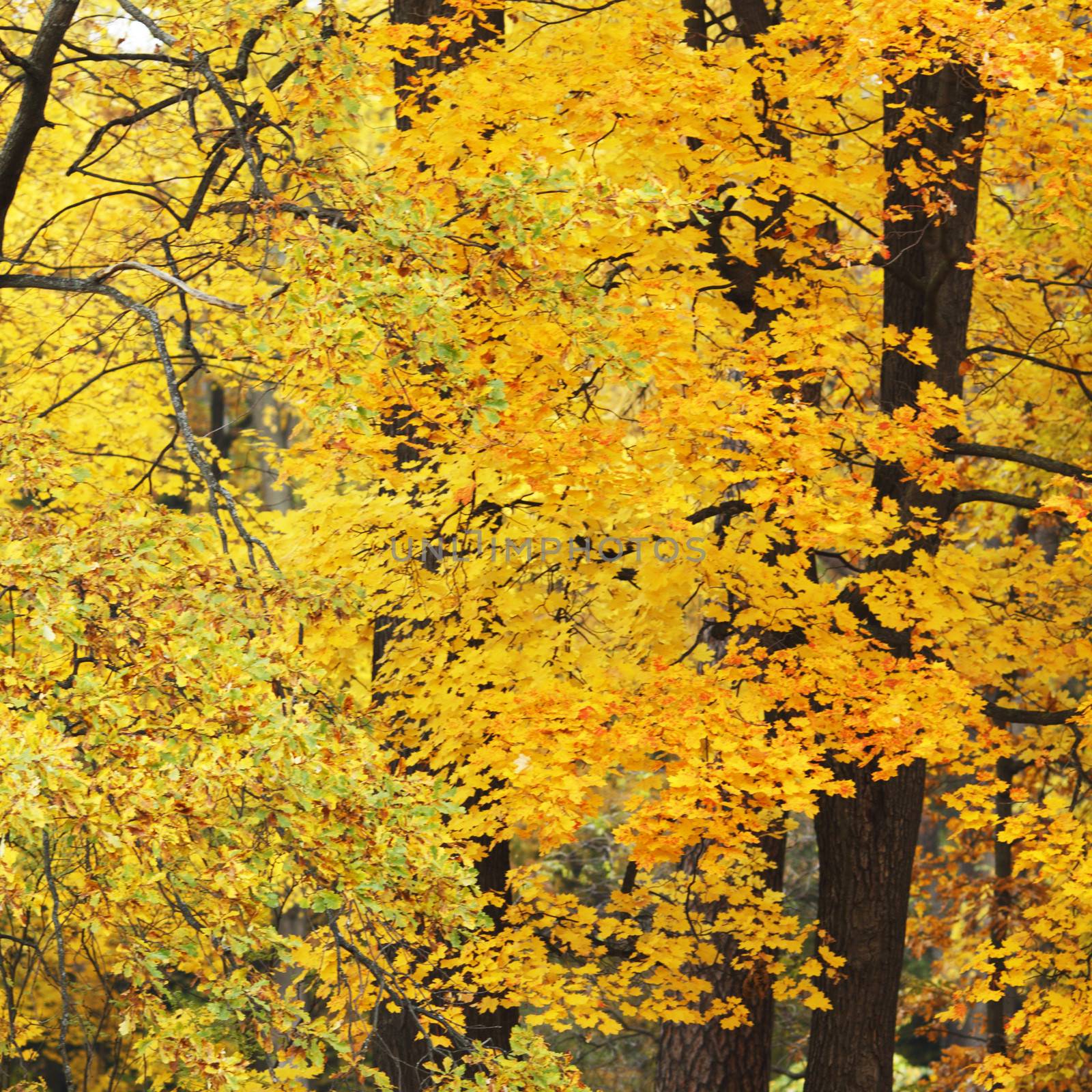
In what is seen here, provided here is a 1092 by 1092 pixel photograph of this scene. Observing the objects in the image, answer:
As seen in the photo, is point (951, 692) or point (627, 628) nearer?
point (951, 692)

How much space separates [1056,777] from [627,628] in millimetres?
9138

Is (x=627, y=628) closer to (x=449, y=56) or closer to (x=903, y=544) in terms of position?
(x=903, y=544)

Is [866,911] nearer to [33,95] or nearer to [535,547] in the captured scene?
[535,547]

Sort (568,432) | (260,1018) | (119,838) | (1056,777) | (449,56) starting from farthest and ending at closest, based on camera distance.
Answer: (1056,777), (449,56), (568,432), (260,1018), (119,838)

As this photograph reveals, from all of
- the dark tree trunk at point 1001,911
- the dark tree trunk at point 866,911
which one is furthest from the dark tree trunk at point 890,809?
the dark tree trunk at point 1001,911

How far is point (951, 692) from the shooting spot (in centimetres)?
697

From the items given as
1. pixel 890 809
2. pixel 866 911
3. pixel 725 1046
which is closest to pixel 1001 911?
pixel 725 1046

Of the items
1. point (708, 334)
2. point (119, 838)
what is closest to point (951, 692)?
point (708, 334)

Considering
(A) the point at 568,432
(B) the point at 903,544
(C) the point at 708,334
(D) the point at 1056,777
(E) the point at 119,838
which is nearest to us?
(E) the point at 119,838

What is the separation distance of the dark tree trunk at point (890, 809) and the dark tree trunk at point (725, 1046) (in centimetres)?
70

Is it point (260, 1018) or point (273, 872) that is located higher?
point (273, 872)

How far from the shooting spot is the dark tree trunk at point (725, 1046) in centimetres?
955

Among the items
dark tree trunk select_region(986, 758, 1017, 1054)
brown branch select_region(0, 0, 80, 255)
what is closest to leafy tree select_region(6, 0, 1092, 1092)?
brown branch select_region(0, 0, 80, 255)

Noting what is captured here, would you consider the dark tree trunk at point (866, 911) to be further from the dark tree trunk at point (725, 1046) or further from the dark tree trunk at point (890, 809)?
the dark tree trunk at point (725, 1046)
